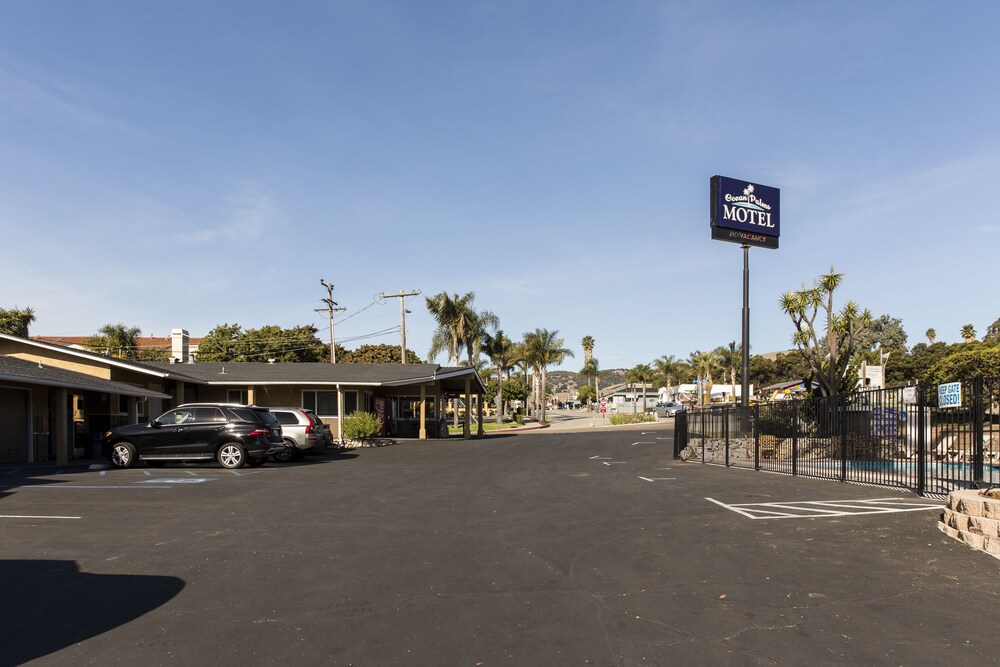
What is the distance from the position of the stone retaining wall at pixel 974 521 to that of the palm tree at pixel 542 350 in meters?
66.4

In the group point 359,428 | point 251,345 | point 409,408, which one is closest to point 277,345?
point 251,345

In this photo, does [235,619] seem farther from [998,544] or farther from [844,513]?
[844,513]

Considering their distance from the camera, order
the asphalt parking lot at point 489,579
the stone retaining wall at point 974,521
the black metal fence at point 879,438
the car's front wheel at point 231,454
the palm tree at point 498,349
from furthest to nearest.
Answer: the palm tree at point 498,349 < the car's front wheel at point 231,454 < the black metal fence at point 879,438 < the stone retaining wall at point 974,521 < the asphalt parking lot at point 489,579

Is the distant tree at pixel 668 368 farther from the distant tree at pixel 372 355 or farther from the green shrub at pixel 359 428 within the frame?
the green shrub at pixel 359 428

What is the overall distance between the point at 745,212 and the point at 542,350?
4861 centimetres

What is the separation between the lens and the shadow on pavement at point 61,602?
5367 mm

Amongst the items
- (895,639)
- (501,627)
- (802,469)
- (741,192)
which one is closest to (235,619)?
(501,627)

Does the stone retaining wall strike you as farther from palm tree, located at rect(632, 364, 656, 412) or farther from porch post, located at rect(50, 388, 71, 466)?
palm tree, located at rect(632, 364, 656, 412)

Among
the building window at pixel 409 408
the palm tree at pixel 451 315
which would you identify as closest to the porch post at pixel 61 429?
the building window at pixel 409 408

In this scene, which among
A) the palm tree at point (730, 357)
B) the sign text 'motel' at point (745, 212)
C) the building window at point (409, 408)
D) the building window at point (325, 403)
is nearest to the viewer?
the sign text 'motel' at point (745, 212)

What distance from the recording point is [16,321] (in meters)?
48.7

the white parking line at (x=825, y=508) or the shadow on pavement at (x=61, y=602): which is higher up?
the shadow on pavement at (x=61, y=602)

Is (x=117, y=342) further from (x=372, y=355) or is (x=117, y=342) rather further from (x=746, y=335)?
(x=746, y=335)

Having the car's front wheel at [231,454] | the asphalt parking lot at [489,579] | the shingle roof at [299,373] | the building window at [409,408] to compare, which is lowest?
the building window at [409,408]
